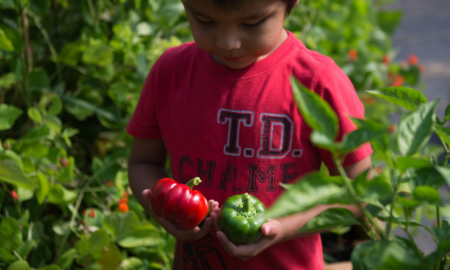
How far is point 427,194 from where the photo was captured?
2.71 feet

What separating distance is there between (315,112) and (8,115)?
5.30 feet

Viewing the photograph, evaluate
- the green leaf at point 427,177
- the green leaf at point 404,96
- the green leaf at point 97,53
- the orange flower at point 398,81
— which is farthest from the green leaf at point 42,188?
the orange flower at point 398,81

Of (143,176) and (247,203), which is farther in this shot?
(143,176)

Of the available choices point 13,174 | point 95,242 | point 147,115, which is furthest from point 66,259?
point 147,115

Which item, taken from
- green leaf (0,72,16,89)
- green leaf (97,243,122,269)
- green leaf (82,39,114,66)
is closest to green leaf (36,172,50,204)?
green leaf (97,243,122,269)

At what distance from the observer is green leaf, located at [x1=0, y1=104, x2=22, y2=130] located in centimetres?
210

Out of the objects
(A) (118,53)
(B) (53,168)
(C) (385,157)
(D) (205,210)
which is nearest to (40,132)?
(B) (53,168)

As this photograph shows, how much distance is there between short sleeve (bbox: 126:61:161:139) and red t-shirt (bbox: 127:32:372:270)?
0.05m

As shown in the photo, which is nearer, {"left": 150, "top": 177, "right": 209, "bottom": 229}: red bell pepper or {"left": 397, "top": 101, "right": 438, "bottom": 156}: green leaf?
{"left": 397, "top": 101, "right": 438, "bottom": 156}: green leaf

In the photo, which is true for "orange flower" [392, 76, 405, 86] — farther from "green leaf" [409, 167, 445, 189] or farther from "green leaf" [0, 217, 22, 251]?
"green leaf" [409, 167, 445, 189]

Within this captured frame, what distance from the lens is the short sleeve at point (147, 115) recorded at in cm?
162

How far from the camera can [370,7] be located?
158 inches

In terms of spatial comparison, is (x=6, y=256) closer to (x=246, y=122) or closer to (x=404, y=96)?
(x=246, y=122)

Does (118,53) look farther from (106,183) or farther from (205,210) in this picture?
(205,210)
